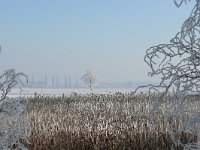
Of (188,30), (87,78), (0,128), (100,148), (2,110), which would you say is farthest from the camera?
(87,78)

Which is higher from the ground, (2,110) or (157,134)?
(2,110)

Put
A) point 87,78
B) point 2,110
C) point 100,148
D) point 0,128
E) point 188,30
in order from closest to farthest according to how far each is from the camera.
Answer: point 188,30 < point 2,110 < point 0,128 < point 100,148 < point 87,78

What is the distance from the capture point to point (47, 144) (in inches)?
396

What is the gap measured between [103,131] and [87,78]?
65.8 meters

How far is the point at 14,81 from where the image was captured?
188 inches

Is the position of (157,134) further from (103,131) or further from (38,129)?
(38,129)

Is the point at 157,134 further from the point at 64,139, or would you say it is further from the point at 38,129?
the point at 38,129

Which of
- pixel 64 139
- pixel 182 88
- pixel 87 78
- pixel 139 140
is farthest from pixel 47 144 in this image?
pixel 87 78

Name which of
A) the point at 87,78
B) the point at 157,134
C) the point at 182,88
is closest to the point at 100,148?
the point at 157,134

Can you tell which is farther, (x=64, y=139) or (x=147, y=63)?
(x=64, y=139)

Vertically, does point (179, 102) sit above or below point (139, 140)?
above

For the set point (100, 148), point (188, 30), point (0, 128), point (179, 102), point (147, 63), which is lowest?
point (100, 148)

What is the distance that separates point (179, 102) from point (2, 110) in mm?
2072

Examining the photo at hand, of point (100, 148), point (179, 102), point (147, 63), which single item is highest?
point (147, 63)
